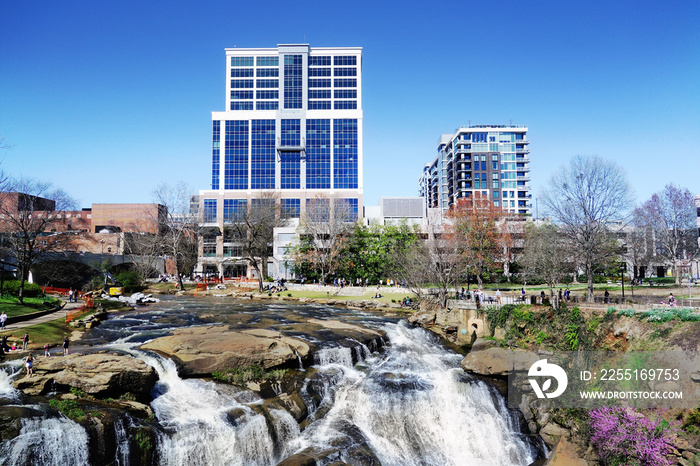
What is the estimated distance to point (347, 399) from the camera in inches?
782

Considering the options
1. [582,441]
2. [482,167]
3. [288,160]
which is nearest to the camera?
[582,441]

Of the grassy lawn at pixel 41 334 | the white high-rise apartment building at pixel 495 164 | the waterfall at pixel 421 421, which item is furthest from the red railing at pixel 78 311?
the white high-rise apartment building at pixel 495 164

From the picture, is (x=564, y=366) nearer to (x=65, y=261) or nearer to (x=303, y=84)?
(x=65, y=261)

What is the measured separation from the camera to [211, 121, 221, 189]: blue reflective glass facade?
9356cm

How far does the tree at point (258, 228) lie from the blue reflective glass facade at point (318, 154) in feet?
40.7

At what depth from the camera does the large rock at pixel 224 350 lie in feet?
65.9

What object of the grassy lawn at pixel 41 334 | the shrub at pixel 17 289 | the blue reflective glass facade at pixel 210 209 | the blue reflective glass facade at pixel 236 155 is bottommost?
the grassy lawn at pixel 41 334

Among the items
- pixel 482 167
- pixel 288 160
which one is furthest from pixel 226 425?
pixel 482 167

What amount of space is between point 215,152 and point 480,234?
215 ft

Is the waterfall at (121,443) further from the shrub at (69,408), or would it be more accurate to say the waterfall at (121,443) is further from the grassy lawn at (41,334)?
the grassy lawn at (41,334)

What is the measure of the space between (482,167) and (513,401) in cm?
9950

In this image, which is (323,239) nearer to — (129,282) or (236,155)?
(129,282)

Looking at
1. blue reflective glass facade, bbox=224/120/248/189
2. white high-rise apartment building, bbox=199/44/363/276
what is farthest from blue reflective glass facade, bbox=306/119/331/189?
blue reflective glass facade, bbox=224/120/248/189

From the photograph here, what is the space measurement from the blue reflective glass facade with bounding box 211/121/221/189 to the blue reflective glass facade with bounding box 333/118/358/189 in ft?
90.1
